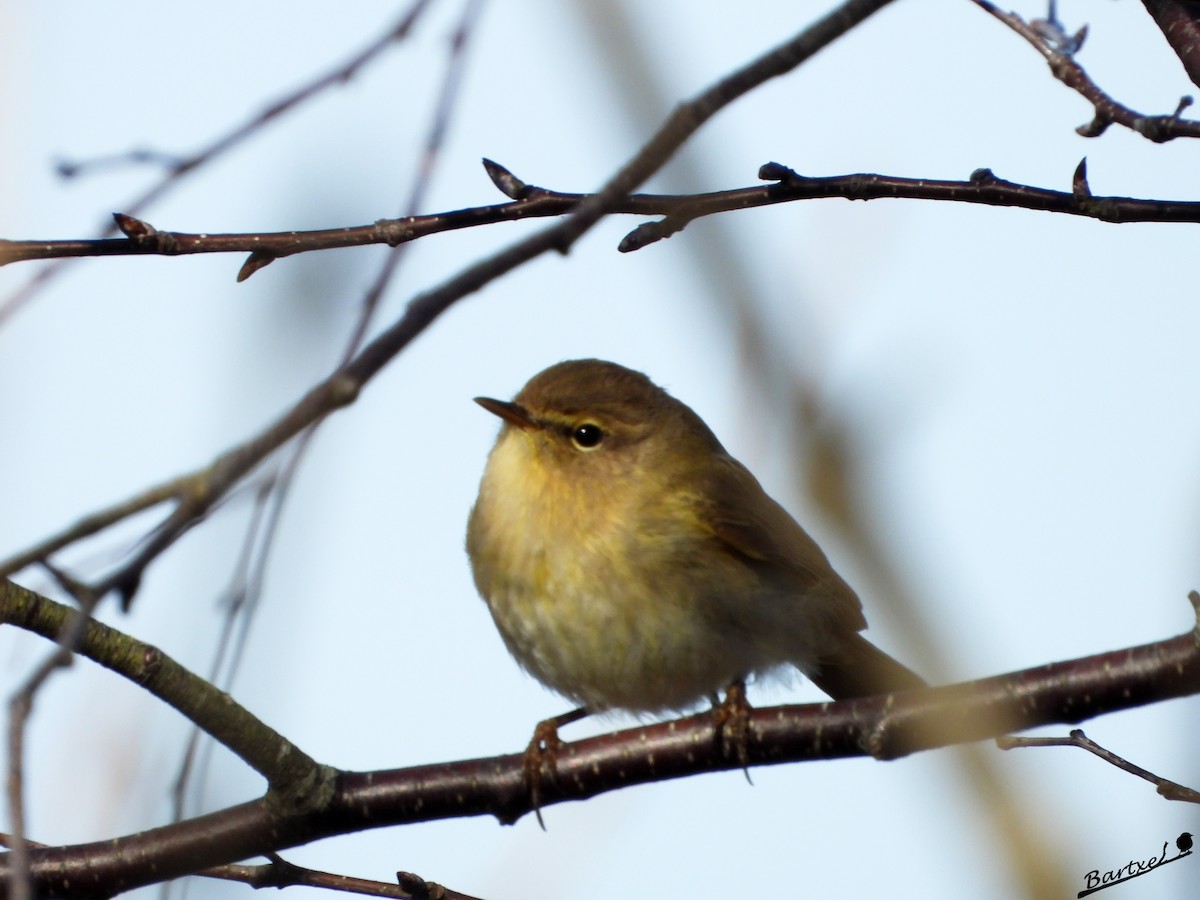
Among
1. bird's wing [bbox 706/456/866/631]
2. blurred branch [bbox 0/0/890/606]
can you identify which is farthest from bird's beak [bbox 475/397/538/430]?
blurred branch [bbox 0/0/890/606]

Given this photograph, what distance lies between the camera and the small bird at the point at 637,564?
4613 mm

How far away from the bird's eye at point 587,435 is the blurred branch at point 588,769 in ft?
4.53

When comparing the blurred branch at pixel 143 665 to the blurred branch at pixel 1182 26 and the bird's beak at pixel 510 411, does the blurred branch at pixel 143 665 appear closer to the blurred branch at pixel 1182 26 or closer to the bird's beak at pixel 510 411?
the bird's beak at pixel 510 411

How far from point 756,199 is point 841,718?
141cm

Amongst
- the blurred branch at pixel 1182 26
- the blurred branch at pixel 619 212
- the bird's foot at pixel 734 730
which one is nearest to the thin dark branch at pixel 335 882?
the bird's foot at pixel 734 730

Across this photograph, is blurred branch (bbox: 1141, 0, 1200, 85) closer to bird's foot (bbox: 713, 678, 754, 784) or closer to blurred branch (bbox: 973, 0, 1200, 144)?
blurred branch (bbox: 973, 0, 1200, 144)

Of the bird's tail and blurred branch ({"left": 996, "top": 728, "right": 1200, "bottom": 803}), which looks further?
the bird's tail

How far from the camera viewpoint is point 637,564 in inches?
184

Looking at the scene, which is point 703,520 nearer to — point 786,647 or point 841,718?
point 786,647

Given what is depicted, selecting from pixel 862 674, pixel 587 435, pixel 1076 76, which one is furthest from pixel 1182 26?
pixel 862 674

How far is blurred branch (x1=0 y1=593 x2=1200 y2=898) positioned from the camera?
310 centimetres

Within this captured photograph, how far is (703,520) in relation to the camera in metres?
4.91

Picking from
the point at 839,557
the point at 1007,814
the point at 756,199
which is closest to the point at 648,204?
the point at 756,199

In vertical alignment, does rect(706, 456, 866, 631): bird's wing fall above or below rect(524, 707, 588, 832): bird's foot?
above
